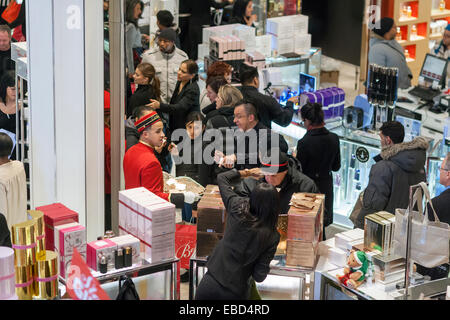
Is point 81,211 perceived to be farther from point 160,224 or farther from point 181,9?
point 181,9

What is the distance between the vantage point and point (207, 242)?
14.3 ft

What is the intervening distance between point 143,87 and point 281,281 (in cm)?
284

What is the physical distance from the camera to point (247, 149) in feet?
19.0

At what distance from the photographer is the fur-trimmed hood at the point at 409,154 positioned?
5.35m

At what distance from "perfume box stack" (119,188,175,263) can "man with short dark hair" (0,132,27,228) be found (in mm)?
868

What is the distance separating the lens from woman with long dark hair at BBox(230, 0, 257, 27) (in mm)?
9375

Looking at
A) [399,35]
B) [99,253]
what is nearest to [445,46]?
[399,35]

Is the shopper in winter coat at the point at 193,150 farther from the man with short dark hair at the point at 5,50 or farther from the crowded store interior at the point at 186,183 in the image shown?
the man with short dark hair at the point at 5,50

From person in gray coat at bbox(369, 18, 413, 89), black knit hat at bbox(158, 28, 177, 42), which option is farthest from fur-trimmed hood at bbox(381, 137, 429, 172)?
person in gray coat at bbox(369, 18, 413, 89)

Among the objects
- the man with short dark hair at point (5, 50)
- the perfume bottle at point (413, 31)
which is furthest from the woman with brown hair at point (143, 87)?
the perfume bottle at point (413, 31)

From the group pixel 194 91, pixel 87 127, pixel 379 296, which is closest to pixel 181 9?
pixel 194 91

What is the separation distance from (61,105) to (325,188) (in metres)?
2.36

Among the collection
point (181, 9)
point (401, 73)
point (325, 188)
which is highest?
point (181, 9)

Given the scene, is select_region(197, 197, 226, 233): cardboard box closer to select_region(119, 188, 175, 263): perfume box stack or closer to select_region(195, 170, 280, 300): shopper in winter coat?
select_region(119, 188, 175, 263): perfume box stack
